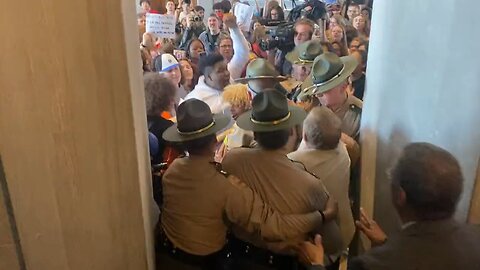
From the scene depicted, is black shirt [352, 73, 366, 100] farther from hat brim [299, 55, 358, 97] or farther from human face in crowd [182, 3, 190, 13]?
human face in crowd [182, 3, 190, 13]

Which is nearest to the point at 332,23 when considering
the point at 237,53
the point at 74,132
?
the point at 237,53

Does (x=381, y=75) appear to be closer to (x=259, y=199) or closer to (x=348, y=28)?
(x=259, y=199)

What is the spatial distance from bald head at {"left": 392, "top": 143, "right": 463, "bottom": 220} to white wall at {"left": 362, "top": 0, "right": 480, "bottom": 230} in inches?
13.0

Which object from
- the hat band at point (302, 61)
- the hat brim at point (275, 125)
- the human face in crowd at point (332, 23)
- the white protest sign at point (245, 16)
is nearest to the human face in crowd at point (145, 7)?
the white protest sign at point (245, 16)

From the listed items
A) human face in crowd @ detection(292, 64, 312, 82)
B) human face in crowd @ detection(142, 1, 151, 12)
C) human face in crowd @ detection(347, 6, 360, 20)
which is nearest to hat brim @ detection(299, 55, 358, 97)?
human face in crowd @ detection(292, 64, 312, 82)

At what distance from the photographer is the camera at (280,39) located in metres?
3.93

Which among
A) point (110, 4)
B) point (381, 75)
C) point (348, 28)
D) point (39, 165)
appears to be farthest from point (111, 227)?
point (348, 28)

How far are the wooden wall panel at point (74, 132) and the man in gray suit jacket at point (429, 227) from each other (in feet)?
2.24

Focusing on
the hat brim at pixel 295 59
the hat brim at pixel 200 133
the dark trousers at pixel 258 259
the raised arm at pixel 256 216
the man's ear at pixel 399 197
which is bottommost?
the dark trousers at pixel 258 259

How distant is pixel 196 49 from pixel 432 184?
109 inches

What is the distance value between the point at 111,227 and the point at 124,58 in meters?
0.49

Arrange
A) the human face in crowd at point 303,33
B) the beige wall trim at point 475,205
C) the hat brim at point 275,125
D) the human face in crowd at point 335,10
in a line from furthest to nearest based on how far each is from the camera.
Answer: the human face in crowd at point 335,10 < the human face in crowd at point 303,33 < the hat brim at point 275,125 < the beige wall trim at point 475,205

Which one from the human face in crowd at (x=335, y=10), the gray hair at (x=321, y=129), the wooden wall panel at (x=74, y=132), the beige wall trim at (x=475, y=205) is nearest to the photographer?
the wooden wall panel at (x=74, y=132)

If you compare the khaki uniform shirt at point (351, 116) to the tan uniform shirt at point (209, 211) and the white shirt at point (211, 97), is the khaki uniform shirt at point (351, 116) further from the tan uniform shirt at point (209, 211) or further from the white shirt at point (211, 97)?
the tan uniform shirt at point (209, 211)
